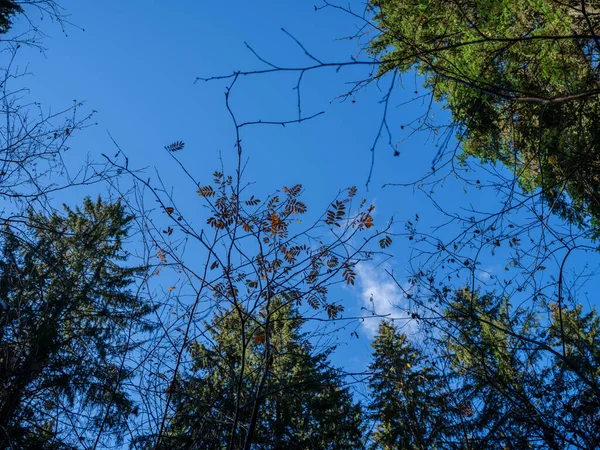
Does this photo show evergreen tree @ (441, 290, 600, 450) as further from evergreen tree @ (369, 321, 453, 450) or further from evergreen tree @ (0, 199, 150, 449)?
evergreen tree @ (0, 199, 150, 449)

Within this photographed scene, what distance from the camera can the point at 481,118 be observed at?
5715mm

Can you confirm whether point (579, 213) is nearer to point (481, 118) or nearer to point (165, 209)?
point (481, 118)

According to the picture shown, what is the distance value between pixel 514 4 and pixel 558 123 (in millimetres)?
1969

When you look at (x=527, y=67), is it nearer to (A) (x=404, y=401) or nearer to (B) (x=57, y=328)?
(A) (x=404, y=401)

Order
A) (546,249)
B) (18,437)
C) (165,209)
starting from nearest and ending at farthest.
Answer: (546,249) → (165,209) → (18,437)

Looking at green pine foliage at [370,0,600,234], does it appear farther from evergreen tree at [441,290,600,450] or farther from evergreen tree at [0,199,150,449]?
evergreen tree at [0,199,150,449]

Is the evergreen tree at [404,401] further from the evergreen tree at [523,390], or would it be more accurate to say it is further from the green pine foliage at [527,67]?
the green pine foliage at [527,67]

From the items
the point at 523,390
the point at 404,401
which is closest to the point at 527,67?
the point at 523,390

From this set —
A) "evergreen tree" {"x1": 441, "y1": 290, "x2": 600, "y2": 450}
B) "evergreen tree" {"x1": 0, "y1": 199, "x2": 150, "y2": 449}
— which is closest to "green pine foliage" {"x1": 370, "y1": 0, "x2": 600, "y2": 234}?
"evergreen tree" {"x1": 441, "y1": 290, "x2": 600, "y2": 450}

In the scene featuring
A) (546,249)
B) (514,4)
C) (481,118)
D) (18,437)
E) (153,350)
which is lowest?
(18,437)

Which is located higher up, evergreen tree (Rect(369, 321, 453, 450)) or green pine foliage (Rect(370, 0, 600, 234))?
green pine foliage (Rect(370, 0, 600, 234))

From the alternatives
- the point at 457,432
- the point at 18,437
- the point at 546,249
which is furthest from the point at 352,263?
the point at 18,437

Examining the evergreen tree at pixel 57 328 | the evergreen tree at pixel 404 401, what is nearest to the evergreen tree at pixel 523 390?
the evergreen tree at pixel 404 401

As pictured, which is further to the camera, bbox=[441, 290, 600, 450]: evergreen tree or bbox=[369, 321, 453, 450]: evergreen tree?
bbox=[369, 321, 453, 450]: evergreen tree
